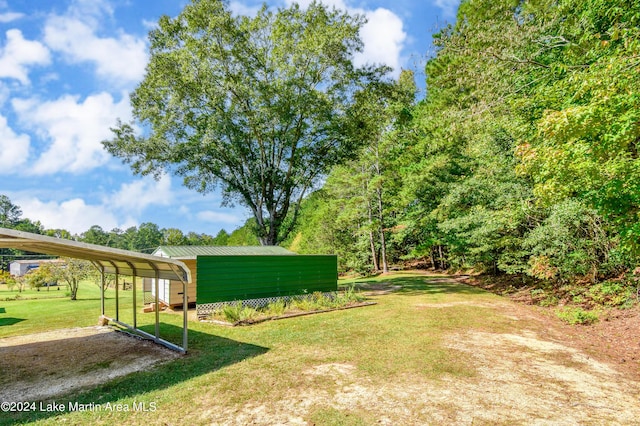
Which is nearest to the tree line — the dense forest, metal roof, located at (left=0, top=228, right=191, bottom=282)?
the dense forest

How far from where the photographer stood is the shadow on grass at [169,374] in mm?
4598

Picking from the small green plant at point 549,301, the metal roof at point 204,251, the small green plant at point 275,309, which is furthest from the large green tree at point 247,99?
the small green plant at point 549,301

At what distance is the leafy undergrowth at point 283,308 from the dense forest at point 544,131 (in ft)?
22.4

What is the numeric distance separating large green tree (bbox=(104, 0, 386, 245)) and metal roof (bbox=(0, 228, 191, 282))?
27.5ft

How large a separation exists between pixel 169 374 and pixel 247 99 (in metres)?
14.1

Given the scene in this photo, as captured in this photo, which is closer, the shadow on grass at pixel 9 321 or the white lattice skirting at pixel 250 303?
the shadow on grass at pixel 9 321

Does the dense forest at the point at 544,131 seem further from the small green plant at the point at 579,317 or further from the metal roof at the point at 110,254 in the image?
the metal roof at the point at 110,254

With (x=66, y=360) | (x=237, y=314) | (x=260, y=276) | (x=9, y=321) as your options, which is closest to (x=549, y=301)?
(x=260, y=276)

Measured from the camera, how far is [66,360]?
6508mm

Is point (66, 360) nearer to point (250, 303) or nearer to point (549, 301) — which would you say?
point (250, 303)

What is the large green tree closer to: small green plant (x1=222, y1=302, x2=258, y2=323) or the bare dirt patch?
small green plant (x1=222, y1=302, x2=258, y2=323)

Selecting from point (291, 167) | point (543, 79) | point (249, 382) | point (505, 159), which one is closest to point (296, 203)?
point (291, 167)

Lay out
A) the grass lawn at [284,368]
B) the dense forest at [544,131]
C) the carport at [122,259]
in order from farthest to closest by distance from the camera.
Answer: the dense forest at [544,131] → the carport at [122,259] → the grass lawn at [284,368]

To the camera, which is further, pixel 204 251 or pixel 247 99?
pixel 247 99
